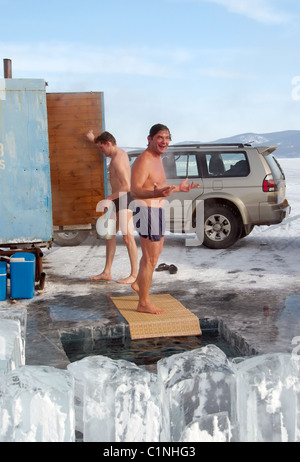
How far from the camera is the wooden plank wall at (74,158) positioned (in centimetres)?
893

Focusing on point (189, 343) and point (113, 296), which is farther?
point (113, 296)

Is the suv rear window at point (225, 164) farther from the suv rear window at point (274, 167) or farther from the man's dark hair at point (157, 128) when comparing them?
the man's dark hair at point (157, 128)

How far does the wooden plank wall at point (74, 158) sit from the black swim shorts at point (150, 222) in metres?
3.41

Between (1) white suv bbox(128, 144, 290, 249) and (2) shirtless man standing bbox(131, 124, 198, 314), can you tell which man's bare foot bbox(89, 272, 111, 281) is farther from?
(1) white suv bbox(128, 144, 290, 249)

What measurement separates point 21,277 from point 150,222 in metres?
→ 2.29

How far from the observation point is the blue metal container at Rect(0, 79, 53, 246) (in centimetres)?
743

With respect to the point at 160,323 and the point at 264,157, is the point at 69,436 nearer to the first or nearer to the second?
the point at 160,323

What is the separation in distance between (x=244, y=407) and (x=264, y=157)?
9.40m

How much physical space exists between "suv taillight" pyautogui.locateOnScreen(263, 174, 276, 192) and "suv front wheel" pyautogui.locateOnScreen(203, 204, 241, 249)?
30.7 inches

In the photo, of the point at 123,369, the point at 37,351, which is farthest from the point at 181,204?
the point at 123,369

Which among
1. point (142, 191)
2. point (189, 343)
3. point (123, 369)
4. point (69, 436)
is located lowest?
point (189, 343)

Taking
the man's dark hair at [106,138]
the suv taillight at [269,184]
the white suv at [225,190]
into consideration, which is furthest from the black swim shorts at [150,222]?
the suv taillight at [269,184]

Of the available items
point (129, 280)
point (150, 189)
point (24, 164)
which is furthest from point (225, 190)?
point (150, 189)

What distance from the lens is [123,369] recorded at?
7.88 ft
